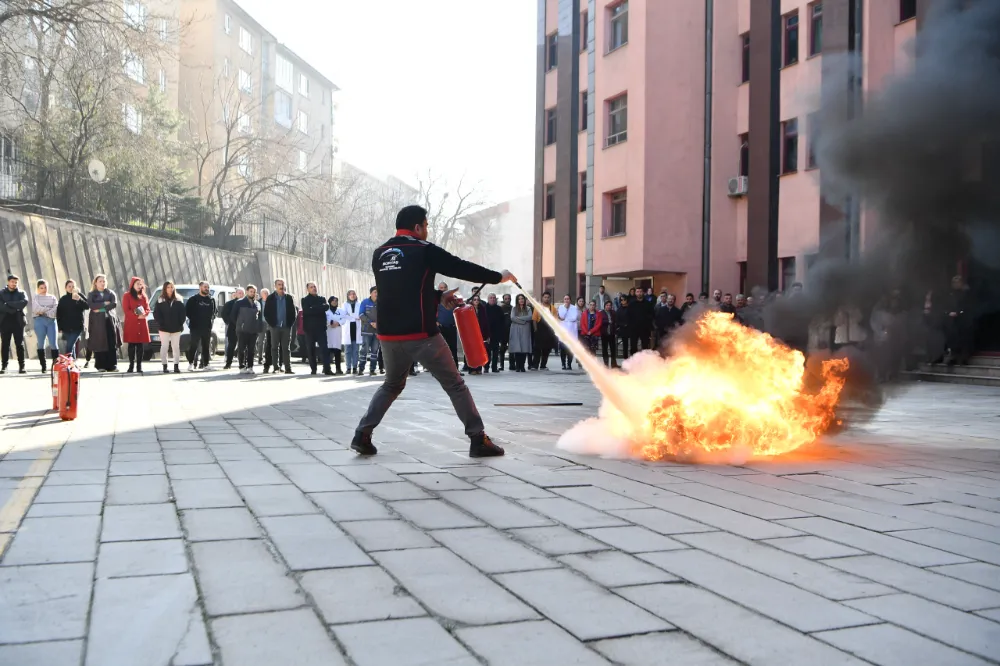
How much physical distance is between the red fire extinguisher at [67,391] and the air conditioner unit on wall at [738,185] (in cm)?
1898

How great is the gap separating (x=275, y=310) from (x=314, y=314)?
827 millimetres

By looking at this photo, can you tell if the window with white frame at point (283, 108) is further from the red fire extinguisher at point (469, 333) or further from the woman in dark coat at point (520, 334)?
the red fire extinguisher at point (469, 333)

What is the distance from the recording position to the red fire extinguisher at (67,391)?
8859 millimetres

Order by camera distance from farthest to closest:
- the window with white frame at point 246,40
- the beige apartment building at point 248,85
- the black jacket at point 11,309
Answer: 1. the window with white frame at point 246,40
2. the beige apartment building at point 248,85
3. the black jacket at point 11,309

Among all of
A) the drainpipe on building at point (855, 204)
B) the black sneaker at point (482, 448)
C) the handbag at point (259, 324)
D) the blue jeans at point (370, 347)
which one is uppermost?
the drainpipe on building at point (855, 204)

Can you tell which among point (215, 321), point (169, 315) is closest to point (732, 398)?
point (169, 315)

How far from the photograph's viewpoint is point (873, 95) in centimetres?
731

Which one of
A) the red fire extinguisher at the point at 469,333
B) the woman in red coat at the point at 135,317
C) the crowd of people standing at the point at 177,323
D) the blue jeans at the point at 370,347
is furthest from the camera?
the blue jeans at the point at 370,347

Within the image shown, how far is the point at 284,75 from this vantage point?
57.6m

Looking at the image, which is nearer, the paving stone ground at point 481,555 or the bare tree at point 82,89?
the paving stone ground at point 481,555

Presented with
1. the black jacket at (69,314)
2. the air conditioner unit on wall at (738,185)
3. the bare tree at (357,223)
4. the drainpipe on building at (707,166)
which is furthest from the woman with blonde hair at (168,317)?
the bare tree at (357,223)

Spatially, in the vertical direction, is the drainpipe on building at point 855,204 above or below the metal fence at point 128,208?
below

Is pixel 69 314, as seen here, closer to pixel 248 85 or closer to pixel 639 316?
pixel 639 316

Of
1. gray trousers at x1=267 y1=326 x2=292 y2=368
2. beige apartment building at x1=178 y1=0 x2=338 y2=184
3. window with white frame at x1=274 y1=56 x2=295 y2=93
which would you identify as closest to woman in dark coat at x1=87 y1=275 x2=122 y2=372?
gray trousers at x1=267 y1=326 x2=292 y2=368
